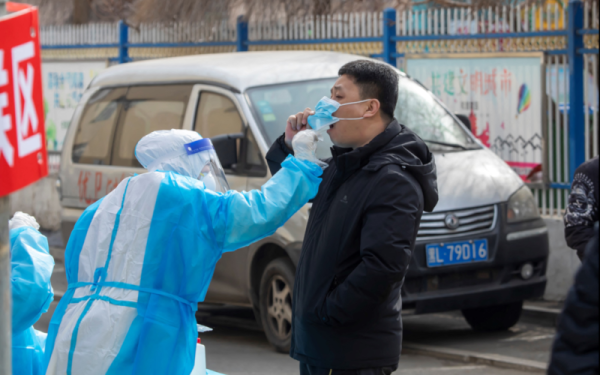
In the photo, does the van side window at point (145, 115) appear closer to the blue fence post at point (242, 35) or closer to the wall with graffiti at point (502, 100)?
the wall with graffiti at point (502, 100)

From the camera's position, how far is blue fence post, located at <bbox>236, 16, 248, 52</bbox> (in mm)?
11492

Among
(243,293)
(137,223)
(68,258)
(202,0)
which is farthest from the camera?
(202,0)

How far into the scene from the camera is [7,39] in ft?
6.89

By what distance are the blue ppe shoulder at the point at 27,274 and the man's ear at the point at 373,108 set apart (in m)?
1.31

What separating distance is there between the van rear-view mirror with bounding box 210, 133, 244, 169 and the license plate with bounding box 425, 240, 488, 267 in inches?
62.6

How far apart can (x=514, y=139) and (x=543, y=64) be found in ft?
2.56

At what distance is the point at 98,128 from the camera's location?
26.7 ft

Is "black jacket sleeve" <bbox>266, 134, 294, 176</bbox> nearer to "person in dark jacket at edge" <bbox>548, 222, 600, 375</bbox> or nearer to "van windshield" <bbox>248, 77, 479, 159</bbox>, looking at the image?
"person in dark jacket at edge" <bbox>548, 222, 600, 375</bbox>

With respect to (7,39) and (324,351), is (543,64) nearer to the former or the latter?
(324,351)

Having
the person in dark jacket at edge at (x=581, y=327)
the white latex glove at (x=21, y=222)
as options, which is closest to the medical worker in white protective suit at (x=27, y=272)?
the white latex glove at (x=21, y=222)

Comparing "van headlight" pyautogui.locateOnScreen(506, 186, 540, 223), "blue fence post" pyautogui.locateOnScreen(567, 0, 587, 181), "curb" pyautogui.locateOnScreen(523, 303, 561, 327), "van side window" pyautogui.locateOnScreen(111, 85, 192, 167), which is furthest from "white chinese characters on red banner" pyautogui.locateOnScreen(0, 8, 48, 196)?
"blue fence post" pyautogui.locateOnScreen(567, 0, 587, 181)

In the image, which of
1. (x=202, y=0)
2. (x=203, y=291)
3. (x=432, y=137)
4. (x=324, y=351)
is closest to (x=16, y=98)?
(x=203, y=291)

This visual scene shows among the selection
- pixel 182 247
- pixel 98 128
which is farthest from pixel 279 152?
pixel 98 128

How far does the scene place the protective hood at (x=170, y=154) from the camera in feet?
11.1
